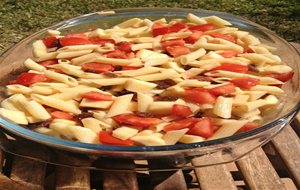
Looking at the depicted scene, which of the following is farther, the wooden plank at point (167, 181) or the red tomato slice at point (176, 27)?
the red tomato slice at point (176, 27)

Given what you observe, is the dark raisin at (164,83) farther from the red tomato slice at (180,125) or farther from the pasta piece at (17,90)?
the pasta piece at (17,90)

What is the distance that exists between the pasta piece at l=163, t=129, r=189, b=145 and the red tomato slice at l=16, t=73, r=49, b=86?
424mm

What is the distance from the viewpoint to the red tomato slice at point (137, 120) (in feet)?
3.70

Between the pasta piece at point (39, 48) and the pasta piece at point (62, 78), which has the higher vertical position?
the pasta piece at point (62, 78)

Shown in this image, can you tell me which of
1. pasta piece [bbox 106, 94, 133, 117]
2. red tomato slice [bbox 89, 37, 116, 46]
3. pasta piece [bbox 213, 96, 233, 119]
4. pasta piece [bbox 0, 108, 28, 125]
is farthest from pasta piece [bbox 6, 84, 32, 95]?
pasta piece [bbox 213, 96, 233, 119]

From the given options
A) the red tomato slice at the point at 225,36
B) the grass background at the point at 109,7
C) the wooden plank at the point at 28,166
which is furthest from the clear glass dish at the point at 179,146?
the grass background at the point at 109,7

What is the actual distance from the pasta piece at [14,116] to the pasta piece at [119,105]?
0.58 ft

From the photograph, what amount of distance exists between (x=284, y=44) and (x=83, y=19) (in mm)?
631

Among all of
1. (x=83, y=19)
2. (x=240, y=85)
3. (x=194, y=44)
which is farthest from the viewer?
(x=83, y=19)

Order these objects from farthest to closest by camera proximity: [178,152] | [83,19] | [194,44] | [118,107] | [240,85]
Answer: [83,19] < [194,44] < [240,85] < [118,107] < [178,152]

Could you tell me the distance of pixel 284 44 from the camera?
5.02 ft

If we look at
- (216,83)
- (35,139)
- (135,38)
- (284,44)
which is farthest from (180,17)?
(35,139)

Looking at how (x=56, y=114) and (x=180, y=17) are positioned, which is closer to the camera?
(x=56, y=114)

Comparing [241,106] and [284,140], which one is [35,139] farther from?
[284,140]
